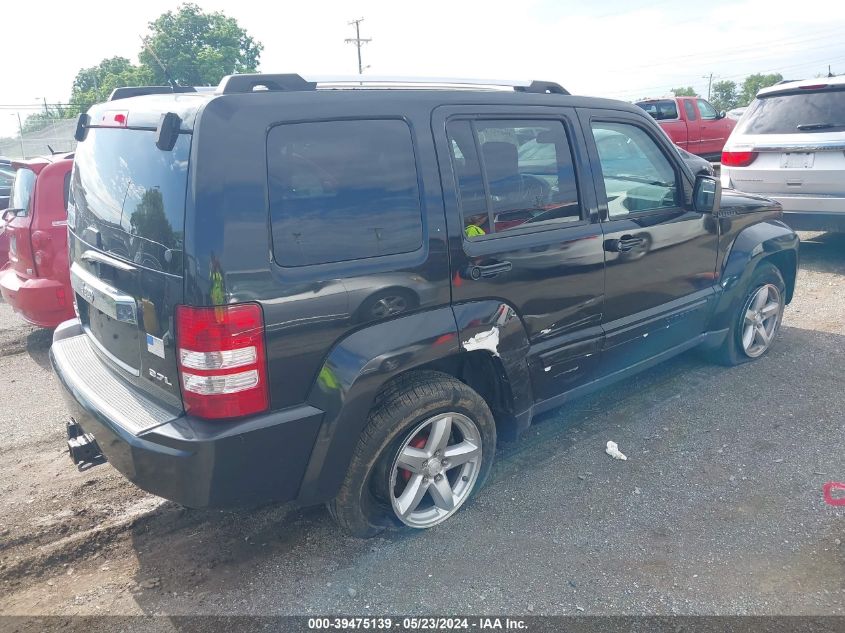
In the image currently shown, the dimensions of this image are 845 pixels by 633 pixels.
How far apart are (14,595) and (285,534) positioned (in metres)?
1.11

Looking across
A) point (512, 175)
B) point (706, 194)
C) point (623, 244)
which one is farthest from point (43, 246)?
point (706, 194)

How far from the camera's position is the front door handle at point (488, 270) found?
9.53 feet

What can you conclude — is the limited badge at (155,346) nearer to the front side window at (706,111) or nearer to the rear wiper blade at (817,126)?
the rear wiper blade at (817,126)

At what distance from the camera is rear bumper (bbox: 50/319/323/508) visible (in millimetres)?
2361

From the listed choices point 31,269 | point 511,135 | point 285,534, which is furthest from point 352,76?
point 31,269

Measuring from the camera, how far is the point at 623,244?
11.7 feet

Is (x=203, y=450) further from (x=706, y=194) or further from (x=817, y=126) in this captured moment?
(x=817, y=126)

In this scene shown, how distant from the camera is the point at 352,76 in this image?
277 centimetres

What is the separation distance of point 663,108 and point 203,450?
662 inches

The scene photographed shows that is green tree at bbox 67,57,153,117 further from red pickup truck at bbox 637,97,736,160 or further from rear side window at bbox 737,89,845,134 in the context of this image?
rear side window at bbox 737,89,845,134

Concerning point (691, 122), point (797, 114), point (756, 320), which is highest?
point (691, 122)

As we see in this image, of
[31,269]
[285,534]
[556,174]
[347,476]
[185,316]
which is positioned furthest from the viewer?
[31,269]

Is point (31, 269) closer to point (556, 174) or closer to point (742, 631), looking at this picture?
point (556, 174)

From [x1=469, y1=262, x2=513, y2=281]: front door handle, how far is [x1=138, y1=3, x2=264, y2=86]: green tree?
42845mm
